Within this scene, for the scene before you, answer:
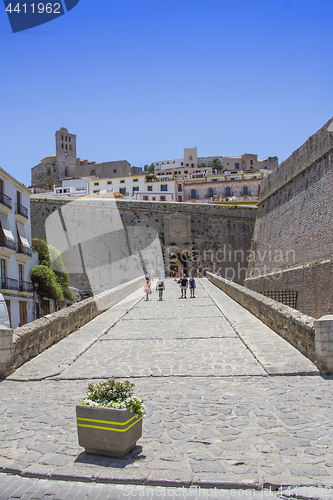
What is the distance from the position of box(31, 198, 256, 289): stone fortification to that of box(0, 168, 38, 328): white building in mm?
10144

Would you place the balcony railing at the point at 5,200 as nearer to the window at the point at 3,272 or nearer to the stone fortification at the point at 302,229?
the window at the point at 3,272

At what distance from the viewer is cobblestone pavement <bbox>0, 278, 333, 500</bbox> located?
3547 millimetres

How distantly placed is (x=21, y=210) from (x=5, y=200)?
2.07 m

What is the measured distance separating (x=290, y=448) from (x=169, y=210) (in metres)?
34.7

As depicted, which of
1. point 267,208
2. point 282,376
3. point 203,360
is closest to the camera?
point 282,376

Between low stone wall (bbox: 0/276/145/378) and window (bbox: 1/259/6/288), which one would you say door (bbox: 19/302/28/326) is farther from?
low stone wall (bbox: 0/276/145/378)

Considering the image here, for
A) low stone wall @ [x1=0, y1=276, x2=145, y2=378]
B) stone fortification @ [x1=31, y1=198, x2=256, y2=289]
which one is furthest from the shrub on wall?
low stone wall @ [x1=0, y1=276, x2=145, y2=378]

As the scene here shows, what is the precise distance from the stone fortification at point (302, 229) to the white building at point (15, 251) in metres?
13.3

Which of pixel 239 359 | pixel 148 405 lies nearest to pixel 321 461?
pixel 148 405

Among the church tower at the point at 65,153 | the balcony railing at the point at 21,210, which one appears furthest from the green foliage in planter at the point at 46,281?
the church tower at the point at 65,153

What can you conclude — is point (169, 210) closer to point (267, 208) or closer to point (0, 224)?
point (267, 208)

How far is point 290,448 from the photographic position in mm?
3889

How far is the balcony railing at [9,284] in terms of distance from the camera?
22.5m

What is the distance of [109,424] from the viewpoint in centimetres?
380
